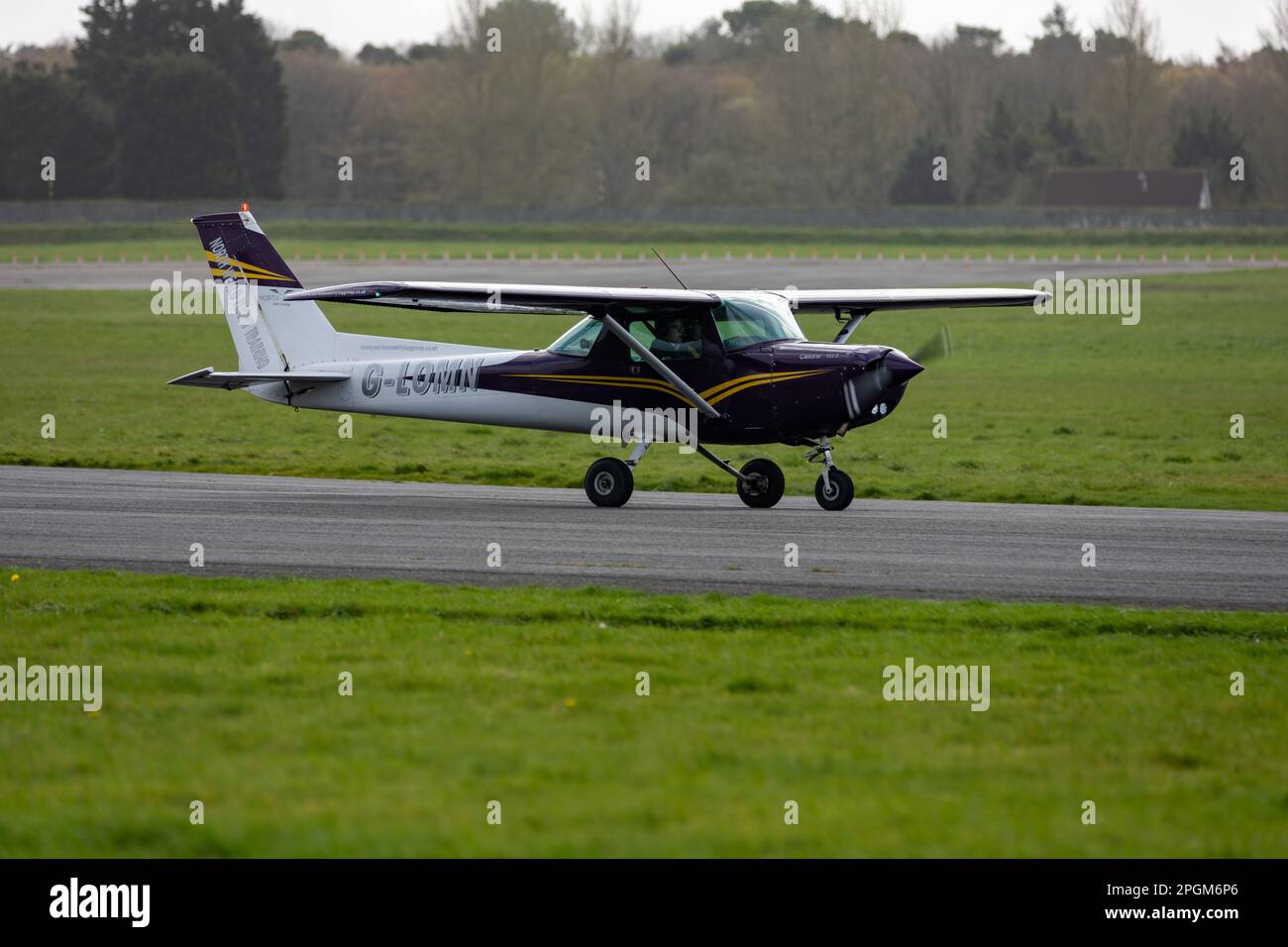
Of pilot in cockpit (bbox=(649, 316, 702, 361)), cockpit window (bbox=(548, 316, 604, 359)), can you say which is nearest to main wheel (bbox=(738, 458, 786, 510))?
pilot in cockpit (bbox=(649, 316, 702, 361))

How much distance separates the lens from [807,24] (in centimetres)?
16250

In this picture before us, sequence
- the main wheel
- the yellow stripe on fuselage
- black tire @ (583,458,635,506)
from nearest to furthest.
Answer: the yellow stripe on fuselage, black tire @ (583,458,635,506), the main wheel

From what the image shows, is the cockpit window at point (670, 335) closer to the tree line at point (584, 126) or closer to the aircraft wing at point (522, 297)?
the aircraft wing at point (522, 297)

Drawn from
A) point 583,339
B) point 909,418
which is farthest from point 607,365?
point 909,418

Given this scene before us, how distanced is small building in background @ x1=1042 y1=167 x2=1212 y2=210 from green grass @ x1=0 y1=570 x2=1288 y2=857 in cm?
10718

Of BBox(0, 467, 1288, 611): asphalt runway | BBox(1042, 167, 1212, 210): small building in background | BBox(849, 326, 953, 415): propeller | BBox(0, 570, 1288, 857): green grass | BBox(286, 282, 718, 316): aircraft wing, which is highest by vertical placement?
BBox(1042, 167, 1212, 210): small building in background

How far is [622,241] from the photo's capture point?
90688mm

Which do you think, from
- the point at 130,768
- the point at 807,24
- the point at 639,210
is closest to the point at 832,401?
the point at 130,768

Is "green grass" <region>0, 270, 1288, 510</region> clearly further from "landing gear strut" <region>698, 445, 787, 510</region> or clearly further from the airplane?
the airplane

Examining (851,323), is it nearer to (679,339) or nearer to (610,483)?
(679,339)

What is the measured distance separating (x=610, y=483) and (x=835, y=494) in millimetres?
2571

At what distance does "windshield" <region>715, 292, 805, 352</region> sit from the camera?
59.8 ft

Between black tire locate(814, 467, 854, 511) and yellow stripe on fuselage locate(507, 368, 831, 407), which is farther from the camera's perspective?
black tire locate(814, 467, 854, 511)
